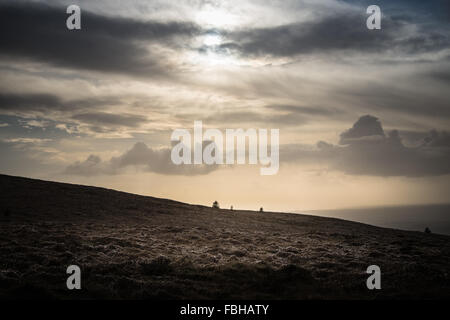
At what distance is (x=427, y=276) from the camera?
2330cm

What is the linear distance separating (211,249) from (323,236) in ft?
56.6

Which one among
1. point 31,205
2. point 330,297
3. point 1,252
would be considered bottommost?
point 330,297

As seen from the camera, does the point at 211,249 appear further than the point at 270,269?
Yes

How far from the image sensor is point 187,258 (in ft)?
86.8

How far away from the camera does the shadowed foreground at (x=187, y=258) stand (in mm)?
19516

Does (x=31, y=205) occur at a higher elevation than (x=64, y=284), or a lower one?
higher

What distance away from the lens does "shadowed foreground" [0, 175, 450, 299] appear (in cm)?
1952
